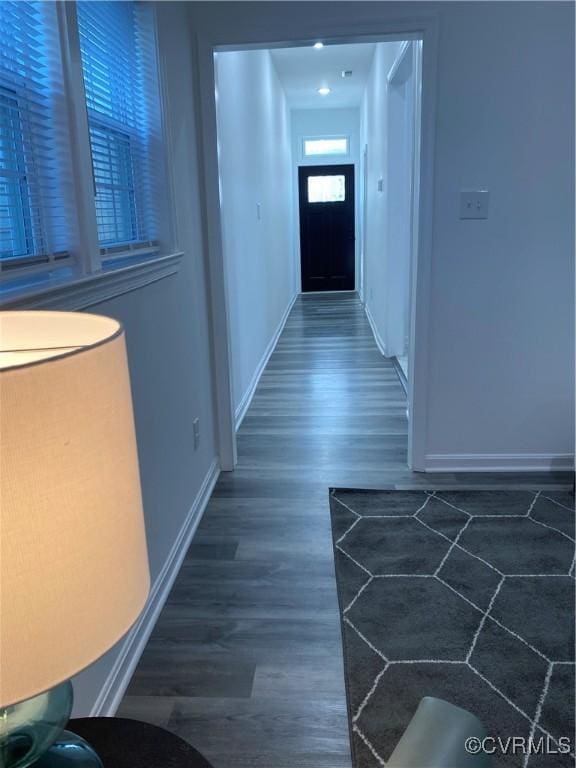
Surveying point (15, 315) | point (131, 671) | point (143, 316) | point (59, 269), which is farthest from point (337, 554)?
point (15, 315)

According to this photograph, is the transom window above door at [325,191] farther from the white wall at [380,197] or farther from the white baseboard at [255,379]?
the white baseboard at [255,379]

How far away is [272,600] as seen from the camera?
209 cm

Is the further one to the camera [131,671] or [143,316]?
[143,316]

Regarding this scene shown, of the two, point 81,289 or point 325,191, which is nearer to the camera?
point 81,289

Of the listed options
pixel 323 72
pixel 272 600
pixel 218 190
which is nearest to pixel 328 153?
pixel 323 72

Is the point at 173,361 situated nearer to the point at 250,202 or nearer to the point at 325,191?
the point at 250,202

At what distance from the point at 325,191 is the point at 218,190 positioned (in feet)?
23.8

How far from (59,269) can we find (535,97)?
7.34 ft

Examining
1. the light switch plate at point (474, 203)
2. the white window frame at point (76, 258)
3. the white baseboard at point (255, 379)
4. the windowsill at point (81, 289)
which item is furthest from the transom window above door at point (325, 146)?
the white window frame at point (76, 258)

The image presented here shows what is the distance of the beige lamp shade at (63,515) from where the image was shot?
1.62 ft

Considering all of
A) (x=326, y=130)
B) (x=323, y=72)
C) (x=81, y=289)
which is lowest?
(x=81, y=289)

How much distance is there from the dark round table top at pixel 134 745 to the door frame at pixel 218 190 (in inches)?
85.5

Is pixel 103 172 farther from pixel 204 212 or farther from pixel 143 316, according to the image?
pixel 204 212

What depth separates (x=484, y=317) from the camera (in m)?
2.85
